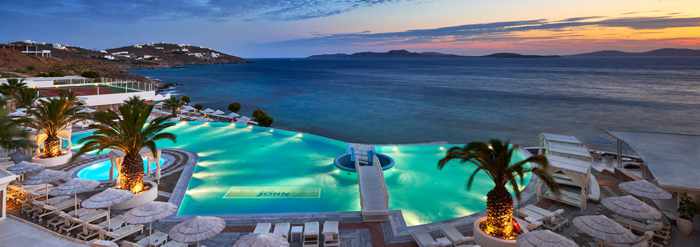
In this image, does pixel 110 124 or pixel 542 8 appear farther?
pixel 542 8

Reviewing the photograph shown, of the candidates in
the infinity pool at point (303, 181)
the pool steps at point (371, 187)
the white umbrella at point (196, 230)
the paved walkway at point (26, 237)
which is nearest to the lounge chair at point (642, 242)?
the infinity pool at point (303, 181)

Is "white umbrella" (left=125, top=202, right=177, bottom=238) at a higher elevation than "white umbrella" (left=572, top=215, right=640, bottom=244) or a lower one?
lower

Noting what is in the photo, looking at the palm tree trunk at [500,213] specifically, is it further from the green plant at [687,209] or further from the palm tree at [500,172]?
the green plant at [687,209]

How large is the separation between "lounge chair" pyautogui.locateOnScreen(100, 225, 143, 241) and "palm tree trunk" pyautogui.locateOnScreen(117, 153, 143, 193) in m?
2.26

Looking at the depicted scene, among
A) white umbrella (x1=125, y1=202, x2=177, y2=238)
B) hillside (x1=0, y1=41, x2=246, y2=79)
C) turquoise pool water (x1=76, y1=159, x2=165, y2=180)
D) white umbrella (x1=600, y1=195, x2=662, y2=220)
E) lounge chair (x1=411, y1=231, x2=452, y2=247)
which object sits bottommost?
turquoise pool water (x1=76, y1=159, x2=165, y2=180)

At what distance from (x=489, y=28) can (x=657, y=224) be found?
7985 centimetres

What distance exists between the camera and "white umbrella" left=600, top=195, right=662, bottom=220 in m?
7.97

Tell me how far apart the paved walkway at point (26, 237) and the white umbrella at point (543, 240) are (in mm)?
8790

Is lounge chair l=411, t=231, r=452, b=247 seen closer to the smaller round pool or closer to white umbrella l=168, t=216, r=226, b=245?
white umbrella l=168, t=216, r=226, b=245

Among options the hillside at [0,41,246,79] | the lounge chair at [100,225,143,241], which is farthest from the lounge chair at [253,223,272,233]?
the hillside at [0,41,246,79]

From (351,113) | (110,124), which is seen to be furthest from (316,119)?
(110,124)

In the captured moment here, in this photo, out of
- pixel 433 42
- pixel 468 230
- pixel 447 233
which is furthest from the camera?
Result: pixel 433 42

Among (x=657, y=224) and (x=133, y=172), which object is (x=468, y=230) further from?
(x=133, y=172)

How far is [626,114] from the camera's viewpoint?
39469mm
